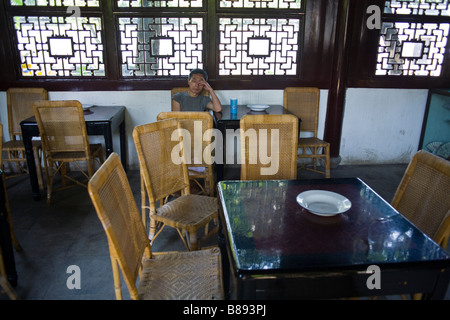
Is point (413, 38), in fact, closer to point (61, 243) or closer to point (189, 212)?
point (189, 212)

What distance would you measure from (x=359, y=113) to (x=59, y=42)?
342 centimetres

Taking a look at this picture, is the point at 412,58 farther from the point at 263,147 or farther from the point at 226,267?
the point at 226,267

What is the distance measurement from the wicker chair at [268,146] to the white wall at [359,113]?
1.84 meters

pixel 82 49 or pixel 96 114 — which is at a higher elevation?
pixel 82 49

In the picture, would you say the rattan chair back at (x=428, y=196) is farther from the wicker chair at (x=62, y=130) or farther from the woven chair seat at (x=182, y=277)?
the wicker chair at (x=62, y=130)

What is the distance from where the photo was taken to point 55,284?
2252mm

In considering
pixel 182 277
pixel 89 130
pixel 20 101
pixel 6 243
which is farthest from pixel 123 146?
pixel 182 277

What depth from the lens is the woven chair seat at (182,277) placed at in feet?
5.14

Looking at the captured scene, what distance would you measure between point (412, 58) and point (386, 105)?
58 centimetres

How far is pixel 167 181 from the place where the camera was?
238 cm

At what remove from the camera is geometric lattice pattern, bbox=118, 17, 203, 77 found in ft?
12.7

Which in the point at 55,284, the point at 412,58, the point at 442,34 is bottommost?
the point at 55,284
